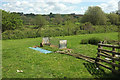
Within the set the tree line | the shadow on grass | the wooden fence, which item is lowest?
the shadow on grass

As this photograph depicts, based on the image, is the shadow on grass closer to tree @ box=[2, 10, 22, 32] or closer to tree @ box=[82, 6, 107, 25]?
tree @ box=[2, 10, 22, 32]

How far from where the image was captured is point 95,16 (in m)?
47.2

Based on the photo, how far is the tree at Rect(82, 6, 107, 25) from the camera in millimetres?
46763

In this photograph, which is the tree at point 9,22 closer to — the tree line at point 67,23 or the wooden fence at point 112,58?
the tree line at point 67,23

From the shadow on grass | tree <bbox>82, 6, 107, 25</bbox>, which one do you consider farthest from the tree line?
the shadow on grass

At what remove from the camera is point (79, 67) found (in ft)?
23.8

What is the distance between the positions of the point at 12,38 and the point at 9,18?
7803 mm

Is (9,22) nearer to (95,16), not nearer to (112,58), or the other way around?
(112,58)

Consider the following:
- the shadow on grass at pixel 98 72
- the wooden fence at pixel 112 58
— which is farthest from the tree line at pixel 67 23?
the shadow on grass at pixel 98 72

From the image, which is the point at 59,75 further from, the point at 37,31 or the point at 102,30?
the point at 102,30

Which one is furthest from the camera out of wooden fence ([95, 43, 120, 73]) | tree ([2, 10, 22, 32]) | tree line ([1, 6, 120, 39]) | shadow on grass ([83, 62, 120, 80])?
tree line ([1, 6, 120, 39])

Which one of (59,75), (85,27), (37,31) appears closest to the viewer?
(59,75)

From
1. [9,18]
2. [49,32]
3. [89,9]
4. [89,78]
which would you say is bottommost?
[89,78]

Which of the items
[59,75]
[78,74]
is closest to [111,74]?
[78,74]
